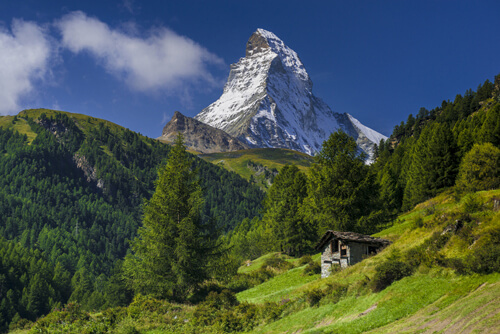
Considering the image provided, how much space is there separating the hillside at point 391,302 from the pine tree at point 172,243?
309cm

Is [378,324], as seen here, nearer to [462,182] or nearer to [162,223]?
[162,223]

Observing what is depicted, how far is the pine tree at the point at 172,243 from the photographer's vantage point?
110ft

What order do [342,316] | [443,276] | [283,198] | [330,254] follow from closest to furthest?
[443,276], [342,316], [330,254], [283,198]

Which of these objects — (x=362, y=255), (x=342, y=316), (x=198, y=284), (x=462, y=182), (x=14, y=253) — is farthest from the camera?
(x=14, y=253)

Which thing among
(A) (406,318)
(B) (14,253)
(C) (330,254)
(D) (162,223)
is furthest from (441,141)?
(B) (14,253)

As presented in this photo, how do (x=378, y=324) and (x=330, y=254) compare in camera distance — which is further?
(x=330, y=254)

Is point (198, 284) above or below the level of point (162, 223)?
below

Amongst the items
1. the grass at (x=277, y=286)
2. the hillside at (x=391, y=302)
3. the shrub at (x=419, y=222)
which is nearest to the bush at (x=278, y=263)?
the grass at (x=277, y=286)

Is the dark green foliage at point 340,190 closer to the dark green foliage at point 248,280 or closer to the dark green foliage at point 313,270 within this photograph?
the dark green foliage at point 313,270

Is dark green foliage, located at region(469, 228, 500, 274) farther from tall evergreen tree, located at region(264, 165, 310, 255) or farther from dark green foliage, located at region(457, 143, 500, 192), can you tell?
tall evergreen tree, located at region(264, 165, 310, 255)

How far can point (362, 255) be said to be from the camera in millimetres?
30484

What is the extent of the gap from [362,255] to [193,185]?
17.2 m

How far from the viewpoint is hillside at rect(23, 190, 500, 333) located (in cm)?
1366

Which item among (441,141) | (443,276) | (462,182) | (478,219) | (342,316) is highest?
(441,141)
